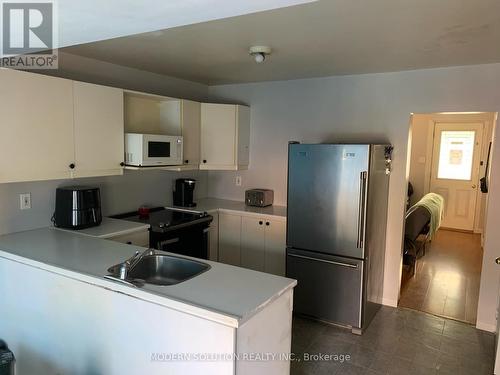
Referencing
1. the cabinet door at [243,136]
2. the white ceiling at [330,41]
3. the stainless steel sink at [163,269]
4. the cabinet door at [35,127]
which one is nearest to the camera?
the white ceiling at [330,41]

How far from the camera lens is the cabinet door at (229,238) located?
3.95m

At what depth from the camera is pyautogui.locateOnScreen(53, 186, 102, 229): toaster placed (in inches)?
113

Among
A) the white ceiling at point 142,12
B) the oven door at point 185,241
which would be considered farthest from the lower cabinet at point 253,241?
the white ceiling at point 142,12

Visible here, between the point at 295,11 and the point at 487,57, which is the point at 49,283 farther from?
the point at 487,57

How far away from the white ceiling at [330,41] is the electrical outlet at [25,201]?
116 cm

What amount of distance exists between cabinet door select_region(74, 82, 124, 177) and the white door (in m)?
6.17

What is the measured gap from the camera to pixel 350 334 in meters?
3.16

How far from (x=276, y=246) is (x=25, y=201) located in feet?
7.37

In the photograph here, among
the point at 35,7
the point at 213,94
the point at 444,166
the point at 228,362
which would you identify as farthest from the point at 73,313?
the point at 444,166

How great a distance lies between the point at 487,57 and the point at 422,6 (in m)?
1.39

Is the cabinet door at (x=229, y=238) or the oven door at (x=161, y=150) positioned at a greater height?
the oven door at (x=161, y=150)

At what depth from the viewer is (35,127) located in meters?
2.49

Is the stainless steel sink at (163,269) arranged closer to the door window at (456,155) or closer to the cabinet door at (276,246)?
the cabinet door at (276,246)

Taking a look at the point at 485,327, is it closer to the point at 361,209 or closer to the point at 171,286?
the point at 361,209
